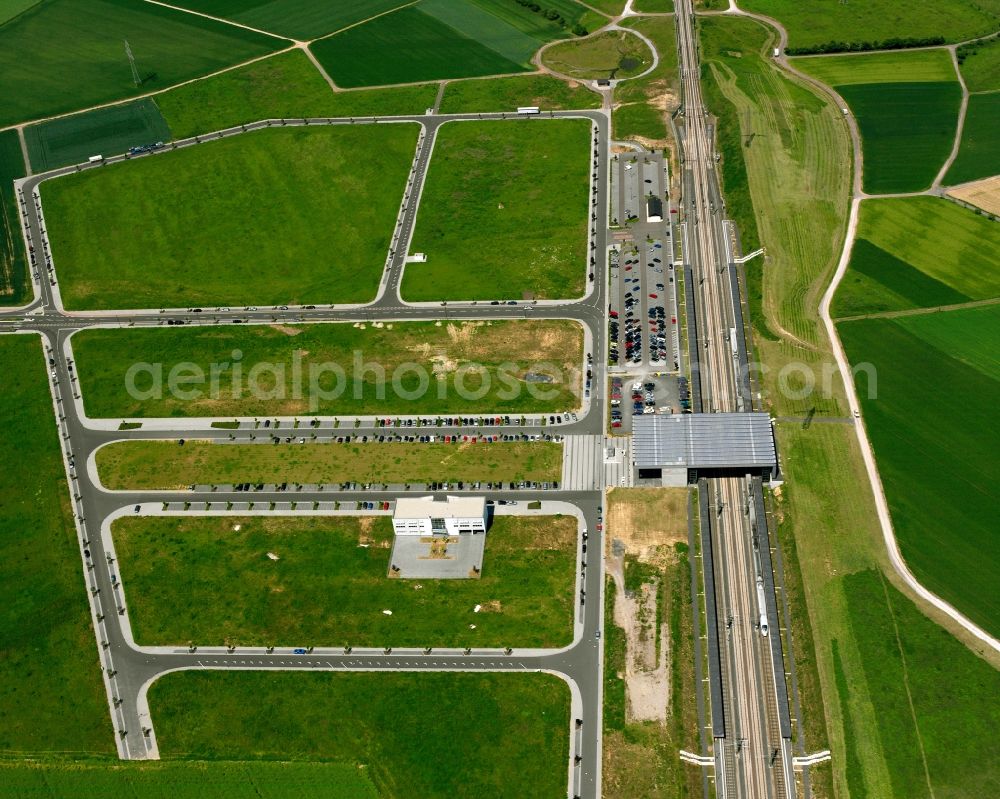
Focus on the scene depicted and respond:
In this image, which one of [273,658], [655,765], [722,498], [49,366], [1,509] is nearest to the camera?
[655,765]

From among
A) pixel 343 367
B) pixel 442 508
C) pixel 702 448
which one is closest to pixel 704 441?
pixel 702 448

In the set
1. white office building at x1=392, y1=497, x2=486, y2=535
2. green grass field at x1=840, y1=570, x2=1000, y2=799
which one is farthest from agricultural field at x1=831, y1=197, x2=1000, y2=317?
white office building at x1=392, y1=497, x2=486, y2=535

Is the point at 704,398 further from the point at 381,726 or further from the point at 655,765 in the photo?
the point at 381,726

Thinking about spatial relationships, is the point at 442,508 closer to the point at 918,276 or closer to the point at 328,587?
the point at 328,587

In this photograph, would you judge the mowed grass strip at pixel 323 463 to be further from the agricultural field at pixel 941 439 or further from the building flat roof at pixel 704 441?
the agricultural field at pixel 941 439

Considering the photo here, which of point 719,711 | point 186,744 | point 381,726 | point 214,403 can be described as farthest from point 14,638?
point 719,711

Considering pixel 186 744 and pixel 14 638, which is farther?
pixel 14 638

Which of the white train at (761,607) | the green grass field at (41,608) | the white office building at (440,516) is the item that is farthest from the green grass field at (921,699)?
the green grass field at (41,608)
